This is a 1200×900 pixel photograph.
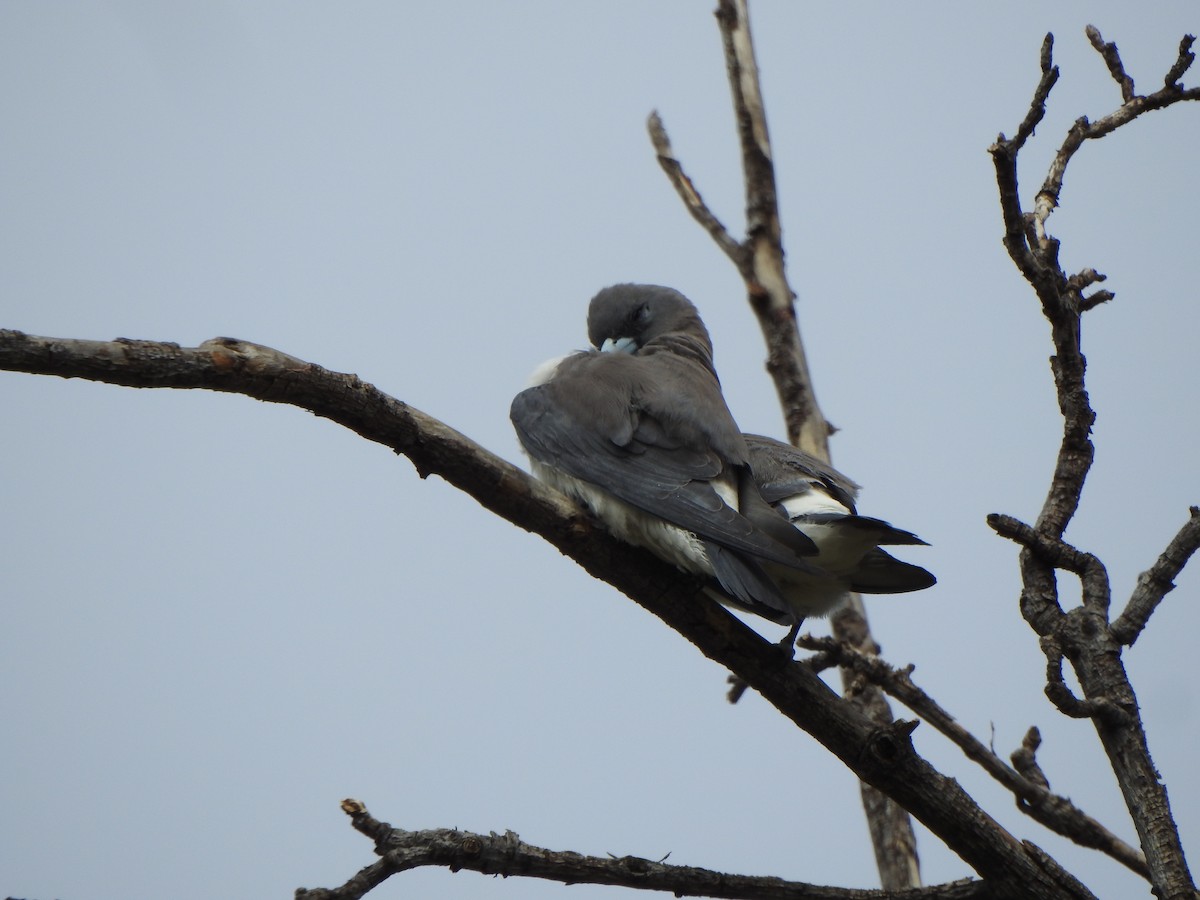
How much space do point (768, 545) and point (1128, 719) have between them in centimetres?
87

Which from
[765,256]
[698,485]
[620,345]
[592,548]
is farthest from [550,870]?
[765,256]

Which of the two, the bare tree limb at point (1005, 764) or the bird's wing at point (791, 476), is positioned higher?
the bird's wing at point (791, 476)

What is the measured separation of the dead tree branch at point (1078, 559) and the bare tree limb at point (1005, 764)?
0.73 metres

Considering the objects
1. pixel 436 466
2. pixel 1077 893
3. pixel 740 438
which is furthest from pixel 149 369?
pixel 1077 893

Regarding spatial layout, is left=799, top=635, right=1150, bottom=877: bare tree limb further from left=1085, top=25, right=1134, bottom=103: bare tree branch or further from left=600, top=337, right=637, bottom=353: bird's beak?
left=1085, top=25, right=1134, bottom=103: bare tree branch

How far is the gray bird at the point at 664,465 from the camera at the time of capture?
271cm

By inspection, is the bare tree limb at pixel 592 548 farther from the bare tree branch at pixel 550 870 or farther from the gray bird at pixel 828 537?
the gray bird at pixel 828 537

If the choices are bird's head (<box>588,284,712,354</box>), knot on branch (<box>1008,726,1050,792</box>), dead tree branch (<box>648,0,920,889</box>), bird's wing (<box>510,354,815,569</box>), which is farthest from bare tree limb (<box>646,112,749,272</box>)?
knot on branch (<box>1008,726,1050,792</box>)

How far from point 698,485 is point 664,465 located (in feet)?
0.44

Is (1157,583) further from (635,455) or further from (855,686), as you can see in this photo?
(635,455)

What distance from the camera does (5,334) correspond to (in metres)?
1.90

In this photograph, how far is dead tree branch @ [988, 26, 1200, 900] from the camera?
2363mm

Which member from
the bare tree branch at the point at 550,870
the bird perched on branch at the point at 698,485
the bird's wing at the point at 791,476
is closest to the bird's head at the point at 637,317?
the bird perched on branch at the point at 698,485

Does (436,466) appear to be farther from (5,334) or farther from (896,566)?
(896,566)
